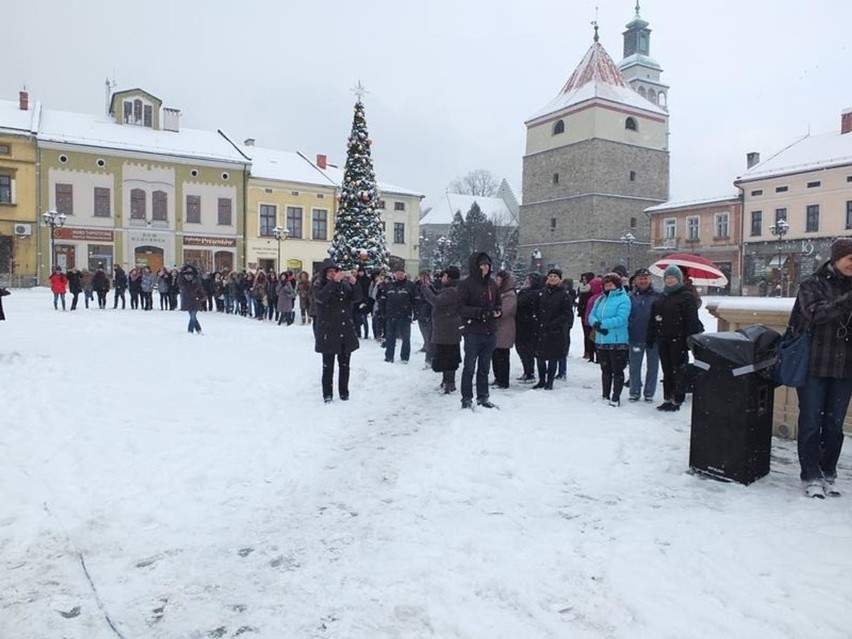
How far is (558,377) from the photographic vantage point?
31.9 ft

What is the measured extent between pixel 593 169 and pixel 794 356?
53261mm

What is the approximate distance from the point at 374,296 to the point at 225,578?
1053 centimetres

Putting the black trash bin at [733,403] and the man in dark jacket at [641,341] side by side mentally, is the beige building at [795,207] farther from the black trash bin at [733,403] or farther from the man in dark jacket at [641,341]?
the black trash bin at [733,403]

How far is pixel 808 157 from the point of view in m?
42.7

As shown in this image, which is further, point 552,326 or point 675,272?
point 552,326

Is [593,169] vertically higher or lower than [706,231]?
higher

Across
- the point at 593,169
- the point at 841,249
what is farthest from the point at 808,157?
the point at 841,249

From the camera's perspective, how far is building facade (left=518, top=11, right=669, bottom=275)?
55375 millimetres

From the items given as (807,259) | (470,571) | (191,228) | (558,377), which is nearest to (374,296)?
(558,377)

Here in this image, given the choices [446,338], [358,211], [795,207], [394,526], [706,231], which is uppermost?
[795,207]

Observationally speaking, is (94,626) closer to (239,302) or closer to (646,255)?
(239,302)

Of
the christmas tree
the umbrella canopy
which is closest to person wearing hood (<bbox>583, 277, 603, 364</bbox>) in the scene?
the umbrella canopy

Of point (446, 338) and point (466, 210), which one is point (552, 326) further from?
point (466, 210)

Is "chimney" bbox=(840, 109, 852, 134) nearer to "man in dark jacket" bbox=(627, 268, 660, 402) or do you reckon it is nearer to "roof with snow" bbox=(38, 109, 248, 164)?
"roof with snow" bbox=(38, 109, 248, 164)
